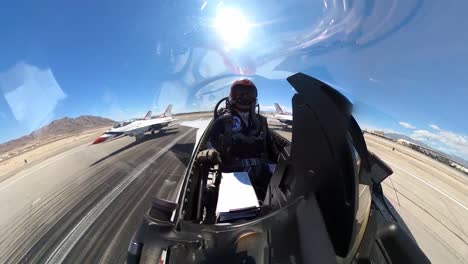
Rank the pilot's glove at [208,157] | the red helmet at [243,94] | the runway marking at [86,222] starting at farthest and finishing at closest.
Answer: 1. the runway marking at [86,222]
2. the red helmet at [243,94]
3. the pilot's glove at [208,157]

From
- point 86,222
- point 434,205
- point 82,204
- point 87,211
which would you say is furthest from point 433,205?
point 82,204

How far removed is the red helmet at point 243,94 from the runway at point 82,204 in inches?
154

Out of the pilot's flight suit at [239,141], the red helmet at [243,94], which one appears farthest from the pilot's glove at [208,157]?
the red helmet at [243,94]

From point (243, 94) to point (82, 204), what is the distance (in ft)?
23.7

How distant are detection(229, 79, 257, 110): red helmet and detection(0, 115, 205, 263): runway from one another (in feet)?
12.8

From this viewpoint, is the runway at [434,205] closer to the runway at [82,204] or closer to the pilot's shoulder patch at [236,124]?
the pilot's shoulder patch at [236,124]

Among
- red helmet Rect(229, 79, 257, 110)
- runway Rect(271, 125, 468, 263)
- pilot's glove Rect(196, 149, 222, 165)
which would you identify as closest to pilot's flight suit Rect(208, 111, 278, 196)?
red helmet Rect(229, 79, 257, 110)

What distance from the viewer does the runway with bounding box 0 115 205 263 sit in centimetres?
590

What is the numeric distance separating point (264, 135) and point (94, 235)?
16.1 ft

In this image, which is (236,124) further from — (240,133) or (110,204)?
(110,204)

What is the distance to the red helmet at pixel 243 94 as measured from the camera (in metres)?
4.57

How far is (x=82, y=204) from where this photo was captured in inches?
337

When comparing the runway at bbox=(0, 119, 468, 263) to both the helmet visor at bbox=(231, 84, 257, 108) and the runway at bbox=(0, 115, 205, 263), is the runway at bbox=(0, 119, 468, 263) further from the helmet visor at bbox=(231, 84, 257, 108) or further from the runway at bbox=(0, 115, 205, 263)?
the helmet visor at bbox=(231, 84, 257, 108)

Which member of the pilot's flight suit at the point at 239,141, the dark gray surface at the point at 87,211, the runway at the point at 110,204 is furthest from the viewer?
the runway at the point at 110,204
